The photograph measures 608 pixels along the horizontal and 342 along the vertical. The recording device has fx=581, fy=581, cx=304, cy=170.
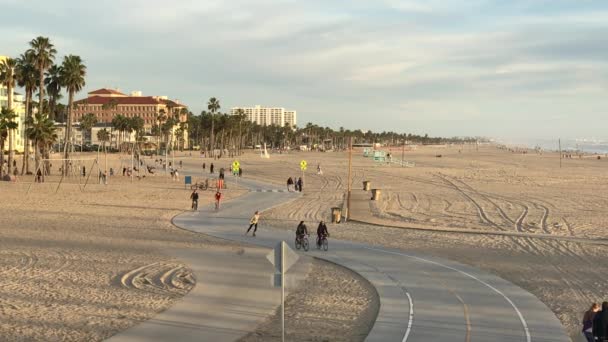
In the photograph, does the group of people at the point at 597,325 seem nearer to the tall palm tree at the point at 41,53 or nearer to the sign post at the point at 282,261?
the sign post at the point at 282,261

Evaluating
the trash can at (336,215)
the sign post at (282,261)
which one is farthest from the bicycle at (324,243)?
the sign post at (282,261)

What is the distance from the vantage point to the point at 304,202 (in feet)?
125

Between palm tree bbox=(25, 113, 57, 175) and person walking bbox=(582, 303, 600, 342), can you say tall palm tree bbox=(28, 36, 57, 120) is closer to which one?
palm tree bbox=(25, 113, 57, 175)

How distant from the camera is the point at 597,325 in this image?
386 inches

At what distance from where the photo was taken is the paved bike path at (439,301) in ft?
37.4

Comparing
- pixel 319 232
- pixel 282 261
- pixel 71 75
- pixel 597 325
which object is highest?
pixel 71 75

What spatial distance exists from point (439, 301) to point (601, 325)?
444 cm

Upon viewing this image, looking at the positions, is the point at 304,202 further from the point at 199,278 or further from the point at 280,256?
the point at 280,256

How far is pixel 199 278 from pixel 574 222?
67.5 ft

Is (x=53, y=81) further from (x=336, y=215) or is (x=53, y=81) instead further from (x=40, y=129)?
(x=336, y=215)

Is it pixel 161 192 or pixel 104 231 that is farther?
pixel 161 192

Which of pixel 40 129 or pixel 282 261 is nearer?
pixel 282 261

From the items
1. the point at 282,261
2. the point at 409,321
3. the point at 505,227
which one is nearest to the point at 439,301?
the point at 409,321

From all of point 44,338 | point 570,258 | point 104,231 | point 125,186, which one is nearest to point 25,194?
point 125,186
